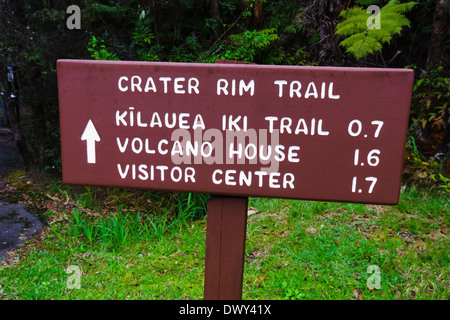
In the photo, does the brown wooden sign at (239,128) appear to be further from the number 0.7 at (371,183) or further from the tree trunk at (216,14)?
the tree trunk at (216,14)

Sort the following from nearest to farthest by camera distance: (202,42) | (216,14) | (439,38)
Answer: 1. (439,38)
2. (216,14)
3. (202,42)

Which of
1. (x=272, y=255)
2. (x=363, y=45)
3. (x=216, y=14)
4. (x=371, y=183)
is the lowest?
(x=272, y=255)

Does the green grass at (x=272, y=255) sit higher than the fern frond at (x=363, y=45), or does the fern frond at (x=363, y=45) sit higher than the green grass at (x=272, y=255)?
the fern frond at (x=363, y=45)

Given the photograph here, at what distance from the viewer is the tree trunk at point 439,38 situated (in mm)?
4582

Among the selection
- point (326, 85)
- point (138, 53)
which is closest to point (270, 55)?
point (138, 53)

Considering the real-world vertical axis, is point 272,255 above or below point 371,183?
below

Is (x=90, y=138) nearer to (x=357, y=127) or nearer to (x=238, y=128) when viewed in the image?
(x=238, y=128)

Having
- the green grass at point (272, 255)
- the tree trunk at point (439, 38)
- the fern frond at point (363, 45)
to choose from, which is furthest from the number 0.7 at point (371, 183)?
the tree trunk at point (439, 38)

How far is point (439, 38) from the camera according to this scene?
471 centimetres

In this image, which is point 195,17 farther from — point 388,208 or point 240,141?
point 240,141

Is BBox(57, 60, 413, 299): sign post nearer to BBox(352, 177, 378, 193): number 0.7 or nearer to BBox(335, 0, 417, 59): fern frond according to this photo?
BBox(352, 177, 378, 193): number 0.7

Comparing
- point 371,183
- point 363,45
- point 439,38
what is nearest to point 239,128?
point 371,183

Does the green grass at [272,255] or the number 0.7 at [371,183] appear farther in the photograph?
the green grass at [272,255]

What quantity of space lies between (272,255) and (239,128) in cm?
210
